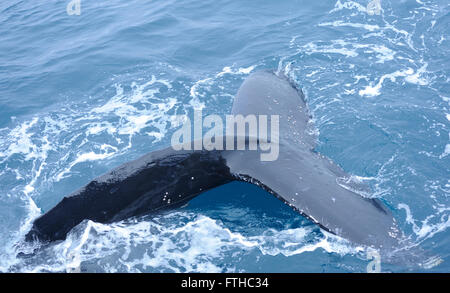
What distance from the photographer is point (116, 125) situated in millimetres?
13039

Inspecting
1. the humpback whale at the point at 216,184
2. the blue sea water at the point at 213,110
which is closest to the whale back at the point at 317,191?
the humpback whale at the point at 216,184

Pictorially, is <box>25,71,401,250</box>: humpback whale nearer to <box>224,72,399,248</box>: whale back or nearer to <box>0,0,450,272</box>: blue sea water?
<box>224,72,399,248</box>: whale back

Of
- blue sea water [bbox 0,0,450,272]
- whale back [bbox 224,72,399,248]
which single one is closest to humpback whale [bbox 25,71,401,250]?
whale back [bbox 224,72,399,248]

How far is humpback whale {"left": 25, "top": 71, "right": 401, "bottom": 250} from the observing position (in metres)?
7.05

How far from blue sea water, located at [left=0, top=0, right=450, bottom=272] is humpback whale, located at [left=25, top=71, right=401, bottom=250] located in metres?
0.36

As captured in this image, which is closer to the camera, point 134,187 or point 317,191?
point 317,191

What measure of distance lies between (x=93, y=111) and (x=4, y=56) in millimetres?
7130

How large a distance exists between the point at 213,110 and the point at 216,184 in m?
5.32

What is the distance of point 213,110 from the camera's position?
12859 mm

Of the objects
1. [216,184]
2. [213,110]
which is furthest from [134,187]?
[213,110]

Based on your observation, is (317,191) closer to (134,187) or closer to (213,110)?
(134,187)

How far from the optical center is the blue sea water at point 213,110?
8.39 meters

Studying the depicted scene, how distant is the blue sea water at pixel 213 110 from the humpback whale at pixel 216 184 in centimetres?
36
